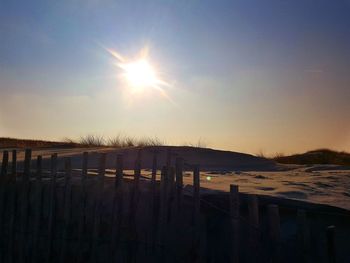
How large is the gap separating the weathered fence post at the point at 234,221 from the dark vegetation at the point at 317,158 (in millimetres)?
13839

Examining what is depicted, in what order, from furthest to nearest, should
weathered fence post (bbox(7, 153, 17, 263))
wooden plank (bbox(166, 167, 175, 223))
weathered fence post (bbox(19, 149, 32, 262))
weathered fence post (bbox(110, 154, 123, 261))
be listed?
weathered fence post (bbox(7, 153, 17, 263)), weathered fence post (bbox(19, 149, 32, 262)), weathered fence post (bbox(110, 154, 123, 261)), wooden plank (bbox(166, 167, 175, 223))

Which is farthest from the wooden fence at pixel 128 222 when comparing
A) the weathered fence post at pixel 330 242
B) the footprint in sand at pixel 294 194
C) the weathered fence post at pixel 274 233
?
the footprint in sand at pixel 294 194

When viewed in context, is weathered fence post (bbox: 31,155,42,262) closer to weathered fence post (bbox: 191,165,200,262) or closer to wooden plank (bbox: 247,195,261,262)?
weathered fence post (bbox: 191,165,200,262)

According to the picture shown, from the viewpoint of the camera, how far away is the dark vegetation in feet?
62.3

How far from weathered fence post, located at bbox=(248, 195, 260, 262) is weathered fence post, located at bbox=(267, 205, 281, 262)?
15 centimetres

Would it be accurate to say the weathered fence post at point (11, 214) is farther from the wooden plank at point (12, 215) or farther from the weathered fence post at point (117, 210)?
the weathered fence post at point (117, 210)

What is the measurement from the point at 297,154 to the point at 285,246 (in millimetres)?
16380

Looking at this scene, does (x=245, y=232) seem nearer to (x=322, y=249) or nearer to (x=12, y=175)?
(x=322, y=249)

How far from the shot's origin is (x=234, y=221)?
525cm

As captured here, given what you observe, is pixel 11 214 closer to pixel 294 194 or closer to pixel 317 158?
pixel 294 194

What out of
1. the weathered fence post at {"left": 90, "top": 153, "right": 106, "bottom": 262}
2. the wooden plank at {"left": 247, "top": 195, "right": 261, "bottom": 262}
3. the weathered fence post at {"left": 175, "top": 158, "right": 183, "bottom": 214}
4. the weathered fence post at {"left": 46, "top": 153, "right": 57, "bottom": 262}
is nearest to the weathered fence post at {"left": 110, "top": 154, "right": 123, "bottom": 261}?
the weathered fence post at {"left": 90, "top": 153, "right": 106, "bottom": 262}

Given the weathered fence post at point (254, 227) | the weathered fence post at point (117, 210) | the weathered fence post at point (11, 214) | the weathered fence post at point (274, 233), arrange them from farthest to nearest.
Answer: the weathered fence post at point (11, 214) < the weathered fence post at point (117, 210) < the weathered fence post at point (254, 227) < the weathered fence post at point (274, 233)

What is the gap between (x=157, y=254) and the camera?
571 centimetres

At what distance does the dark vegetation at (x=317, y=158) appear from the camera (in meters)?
19.0
